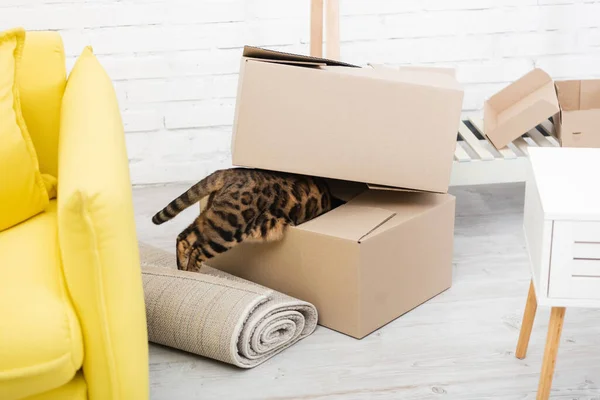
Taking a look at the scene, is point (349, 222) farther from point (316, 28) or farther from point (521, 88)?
point (521, 88)

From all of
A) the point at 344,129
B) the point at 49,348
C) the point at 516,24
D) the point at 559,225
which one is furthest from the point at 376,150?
the point at 516,24

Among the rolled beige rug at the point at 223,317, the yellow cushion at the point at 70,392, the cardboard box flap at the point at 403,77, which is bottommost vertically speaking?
the rolled beige rug at the point at 223,317

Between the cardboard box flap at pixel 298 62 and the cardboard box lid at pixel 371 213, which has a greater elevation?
the cardboard box flap at pixel 298 62

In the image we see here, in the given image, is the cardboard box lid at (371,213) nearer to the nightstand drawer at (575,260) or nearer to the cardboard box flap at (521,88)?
the nightstand drawer at (575,260)

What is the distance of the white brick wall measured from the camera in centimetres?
268

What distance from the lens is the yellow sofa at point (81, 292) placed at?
1.20 metres

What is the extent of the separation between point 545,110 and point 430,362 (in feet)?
3.10

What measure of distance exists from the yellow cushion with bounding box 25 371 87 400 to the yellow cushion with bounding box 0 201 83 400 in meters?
0.04

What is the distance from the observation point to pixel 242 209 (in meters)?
1.82

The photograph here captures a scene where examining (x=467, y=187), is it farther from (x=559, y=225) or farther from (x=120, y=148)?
(x=120, y=148)

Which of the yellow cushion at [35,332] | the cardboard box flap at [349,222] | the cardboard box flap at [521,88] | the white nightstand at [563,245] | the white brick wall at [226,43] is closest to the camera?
the yellow cushion at [35,332]

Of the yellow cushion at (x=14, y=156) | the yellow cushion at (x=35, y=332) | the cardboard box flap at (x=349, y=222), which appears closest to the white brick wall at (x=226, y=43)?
the cardboard box flap at (x=349, y=222)

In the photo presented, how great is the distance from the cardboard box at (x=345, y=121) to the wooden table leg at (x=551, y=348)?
1.65 feet

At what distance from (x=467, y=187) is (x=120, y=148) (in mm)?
1616
